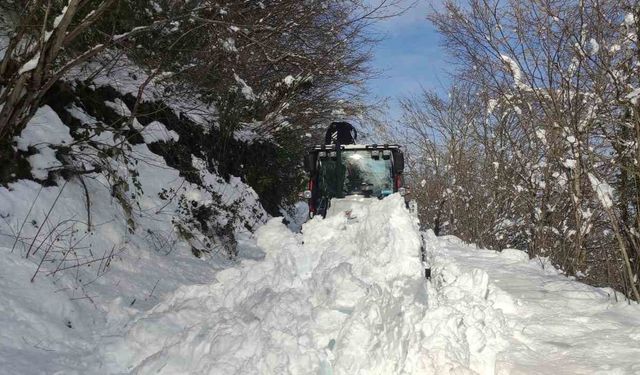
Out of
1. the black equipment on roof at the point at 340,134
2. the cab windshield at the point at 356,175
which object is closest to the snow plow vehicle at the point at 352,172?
the cab windshield at the point at 356,175

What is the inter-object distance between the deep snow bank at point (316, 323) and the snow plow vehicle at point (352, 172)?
453 centimetres

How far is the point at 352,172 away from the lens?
9812 mm

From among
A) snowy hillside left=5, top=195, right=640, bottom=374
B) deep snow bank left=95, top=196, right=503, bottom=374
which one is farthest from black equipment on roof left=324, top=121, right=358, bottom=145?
deep snow bank left=95, top=196, right=503, bottom=374

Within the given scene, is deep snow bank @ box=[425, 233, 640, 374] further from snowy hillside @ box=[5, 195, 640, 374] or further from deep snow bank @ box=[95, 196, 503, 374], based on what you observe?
deep snow bank @ box=[95, 196, 503, 374]

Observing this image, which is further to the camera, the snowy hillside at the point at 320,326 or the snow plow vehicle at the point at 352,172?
the snow plow vehicle at the point at 352,172

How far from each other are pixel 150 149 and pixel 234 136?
141 inches

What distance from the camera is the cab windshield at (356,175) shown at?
9648mm

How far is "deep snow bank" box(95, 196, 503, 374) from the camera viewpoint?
3424mm

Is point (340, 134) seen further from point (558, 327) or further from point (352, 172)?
point (558, 327)

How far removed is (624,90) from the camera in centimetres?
555

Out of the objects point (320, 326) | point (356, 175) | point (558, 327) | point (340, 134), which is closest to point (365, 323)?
point (320, 326)

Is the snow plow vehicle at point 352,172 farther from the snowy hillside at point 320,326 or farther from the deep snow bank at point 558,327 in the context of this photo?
the snowy hillside at point 320,326

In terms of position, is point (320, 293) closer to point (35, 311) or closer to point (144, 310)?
point (144, 310)

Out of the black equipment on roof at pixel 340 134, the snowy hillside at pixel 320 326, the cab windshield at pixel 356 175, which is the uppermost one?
the black equipment on roof at pixel 340 134
